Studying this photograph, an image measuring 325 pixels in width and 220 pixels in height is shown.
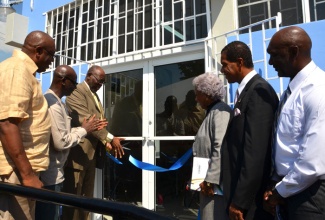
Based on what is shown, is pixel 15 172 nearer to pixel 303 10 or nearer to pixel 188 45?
pixel 188 45

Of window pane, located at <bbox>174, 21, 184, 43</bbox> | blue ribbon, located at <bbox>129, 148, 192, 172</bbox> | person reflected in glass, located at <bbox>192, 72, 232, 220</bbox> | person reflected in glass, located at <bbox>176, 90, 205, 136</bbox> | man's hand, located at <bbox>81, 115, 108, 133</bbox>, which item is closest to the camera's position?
person reflected in glass, located at <bbox>192, 72, 232, 220</bbox>

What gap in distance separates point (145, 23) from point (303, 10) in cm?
209

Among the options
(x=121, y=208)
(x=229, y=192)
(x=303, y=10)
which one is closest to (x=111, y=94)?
(x=303, y=10)

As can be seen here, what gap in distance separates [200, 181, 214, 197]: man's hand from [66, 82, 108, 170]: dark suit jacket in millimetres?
1438

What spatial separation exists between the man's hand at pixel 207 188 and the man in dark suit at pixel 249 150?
0.97ft

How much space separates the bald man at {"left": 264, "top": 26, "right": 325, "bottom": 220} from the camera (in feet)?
4.16

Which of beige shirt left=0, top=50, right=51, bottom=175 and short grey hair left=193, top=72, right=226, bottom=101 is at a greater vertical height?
short grey hair left=193, top=72, right=226, bottom=101

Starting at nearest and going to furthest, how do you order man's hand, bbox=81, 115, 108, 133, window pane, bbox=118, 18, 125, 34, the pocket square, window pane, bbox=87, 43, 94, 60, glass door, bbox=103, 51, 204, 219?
the pocket square
man's hand, bbox=81, 115, 108, 133
glass door, bbox=103, 51, 204, 219
window pane, bbox=118, 18, 125, 34
window pane, bbox=87, 43, 94, 60

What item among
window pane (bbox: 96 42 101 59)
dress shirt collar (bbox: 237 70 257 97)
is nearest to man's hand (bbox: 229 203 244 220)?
dress shirt collar (bbox: 237 70 257 97)

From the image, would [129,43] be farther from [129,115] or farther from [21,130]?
[21,130]

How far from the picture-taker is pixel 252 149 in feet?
5.10

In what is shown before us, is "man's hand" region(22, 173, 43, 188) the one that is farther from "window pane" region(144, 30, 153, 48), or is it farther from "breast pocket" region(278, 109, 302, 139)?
"window pane" region(144, 30, 153, 48)

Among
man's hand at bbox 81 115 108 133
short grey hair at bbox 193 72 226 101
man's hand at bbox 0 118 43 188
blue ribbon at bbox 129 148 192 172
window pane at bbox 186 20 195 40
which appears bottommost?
blue ribbon at bbox 129 148 192 172

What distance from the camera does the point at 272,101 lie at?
1640 mm
